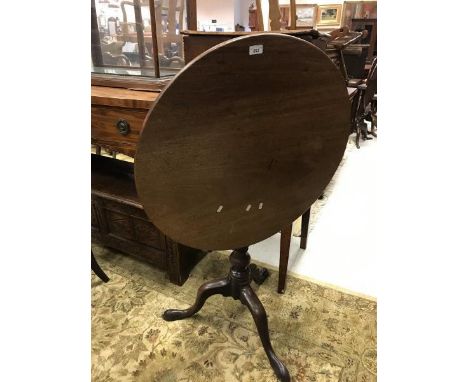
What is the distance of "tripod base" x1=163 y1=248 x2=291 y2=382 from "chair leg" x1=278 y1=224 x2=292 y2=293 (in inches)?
10.1

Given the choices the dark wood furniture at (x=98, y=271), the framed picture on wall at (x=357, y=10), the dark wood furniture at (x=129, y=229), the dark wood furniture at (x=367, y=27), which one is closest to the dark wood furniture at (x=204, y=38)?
the dark wood furniture at (x=129, y=229)

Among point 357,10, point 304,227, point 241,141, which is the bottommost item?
point 304,227

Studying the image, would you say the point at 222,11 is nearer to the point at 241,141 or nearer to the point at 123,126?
the point at 123,126

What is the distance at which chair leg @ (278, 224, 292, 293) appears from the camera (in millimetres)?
1477

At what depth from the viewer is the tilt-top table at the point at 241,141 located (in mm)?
703

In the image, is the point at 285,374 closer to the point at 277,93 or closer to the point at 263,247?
the point at 263,247

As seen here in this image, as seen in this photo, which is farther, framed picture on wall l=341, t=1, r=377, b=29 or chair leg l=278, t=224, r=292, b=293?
framed picture on wall l=341, t=1, r=377, b=29

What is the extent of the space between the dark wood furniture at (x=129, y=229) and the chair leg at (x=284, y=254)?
1.67ft

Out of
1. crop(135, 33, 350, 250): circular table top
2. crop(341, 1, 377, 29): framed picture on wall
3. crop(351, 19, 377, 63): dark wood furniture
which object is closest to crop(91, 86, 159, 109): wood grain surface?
crop(135, 33, 350, 250): circular table top

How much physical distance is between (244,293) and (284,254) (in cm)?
32

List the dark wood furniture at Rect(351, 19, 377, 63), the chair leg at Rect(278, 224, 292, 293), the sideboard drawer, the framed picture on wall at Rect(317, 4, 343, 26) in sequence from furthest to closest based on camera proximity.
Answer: the framed picture on wall at Rect(317, 4, 343, 26)
the dark wood furniture at Rect(351, 19, 377, 63)
the chair leg at Rect(278, 224, 292, 293)
the sideboard drawer

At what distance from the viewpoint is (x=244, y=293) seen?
4.25ft

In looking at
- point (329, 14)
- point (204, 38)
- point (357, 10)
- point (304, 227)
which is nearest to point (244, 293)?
point (304, 227)

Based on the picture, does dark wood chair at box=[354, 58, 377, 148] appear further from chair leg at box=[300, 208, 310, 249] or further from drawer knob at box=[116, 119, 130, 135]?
drawer knob at box=[116, 119, 130, 135]
